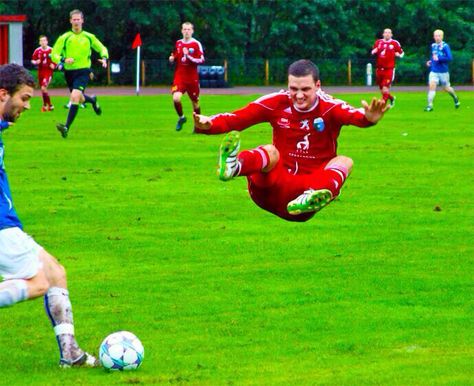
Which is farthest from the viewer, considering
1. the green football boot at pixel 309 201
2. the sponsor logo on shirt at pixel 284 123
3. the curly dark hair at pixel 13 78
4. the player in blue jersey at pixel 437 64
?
the player in blue jersey at pixel 437 64

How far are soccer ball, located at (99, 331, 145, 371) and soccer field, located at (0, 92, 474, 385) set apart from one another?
10 centimetres

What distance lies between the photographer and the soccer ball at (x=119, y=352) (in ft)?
28.0

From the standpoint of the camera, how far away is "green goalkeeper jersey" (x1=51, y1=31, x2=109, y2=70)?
88.7ft

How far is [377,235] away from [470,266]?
2.12m

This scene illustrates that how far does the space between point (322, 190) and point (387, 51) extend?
28455 mm

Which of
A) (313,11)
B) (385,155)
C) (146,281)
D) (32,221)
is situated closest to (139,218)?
(32,221)

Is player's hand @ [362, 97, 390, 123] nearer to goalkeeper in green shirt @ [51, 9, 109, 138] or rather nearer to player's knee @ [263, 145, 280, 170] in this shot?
player's knee @ [263, 145, 280, 170]

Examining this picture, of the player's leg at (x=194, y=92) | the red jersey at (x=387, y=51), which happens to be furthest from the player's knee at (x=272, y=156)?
the red jersey at (x=387, y=51)

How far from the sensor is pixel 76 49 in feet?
89.4

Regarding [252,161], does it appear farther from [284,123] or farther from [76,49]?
[76,49]

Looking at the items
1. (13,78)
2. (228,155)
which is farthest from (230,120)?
(13,78)

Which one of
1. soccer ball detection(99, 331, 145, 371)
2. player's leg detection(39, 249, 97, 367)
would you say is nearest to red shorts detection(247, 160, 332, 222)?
soccer ball detection(99, 331, 145, 371)

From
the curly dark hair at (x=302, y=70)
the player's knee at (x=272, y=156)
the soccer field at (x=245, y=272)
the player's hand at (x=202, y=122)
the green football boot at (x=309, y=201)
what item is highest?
the curly dark hair at (x=302, y=70)

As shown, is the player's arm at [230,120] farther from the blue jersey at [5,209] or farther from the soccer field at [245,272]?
the blue jersey at [5,209]
